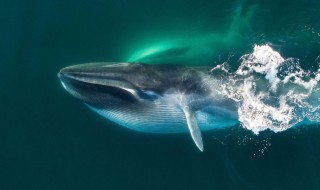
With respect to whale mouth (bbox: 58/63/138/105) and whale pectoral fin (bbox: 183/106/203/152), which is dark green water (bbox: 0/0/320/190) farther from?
whale mouth (bbox: 58/63/138/105)

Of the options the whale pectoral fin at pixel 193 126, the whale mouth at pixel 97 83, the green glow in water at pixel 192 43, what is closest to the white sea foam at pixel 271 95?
the whale pectoral fin at pixel 193 126

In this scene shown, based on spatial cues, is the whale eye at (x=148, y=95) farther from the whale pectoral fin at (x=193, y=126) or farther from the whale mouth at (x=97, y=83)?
the whale pectoral fin at (x=193, y=126)

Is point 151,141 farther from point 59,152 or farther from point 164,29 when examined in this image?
point 164,29

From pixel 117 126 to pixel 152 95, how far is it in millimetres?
2577

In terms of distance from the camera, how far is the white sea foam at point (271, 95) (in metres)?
14.4

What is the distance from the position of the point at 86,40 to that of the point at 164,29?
10.5 feet

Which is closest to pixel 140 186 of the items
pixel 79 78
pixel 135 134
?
pixel 135 134

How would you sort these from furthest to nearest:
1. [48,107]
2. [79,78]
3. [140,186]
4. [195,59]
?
1. [195,59]
2. [48,107]
3. [140,186]
4. [79,78]

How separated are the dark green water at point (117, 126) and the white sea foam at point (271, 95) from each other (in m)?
0.62

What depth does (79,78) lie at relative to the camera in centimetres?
1302

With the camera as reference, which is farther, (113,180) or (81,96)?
(113,180)

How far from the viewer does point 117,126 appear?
15.5 m

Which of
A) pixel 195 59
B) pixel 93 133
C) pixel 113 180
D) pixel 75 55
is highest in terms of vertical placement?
pixel 195 59

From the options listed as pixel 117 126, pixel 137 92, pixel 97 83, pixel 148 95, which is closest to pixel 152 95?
pixel 148 95
